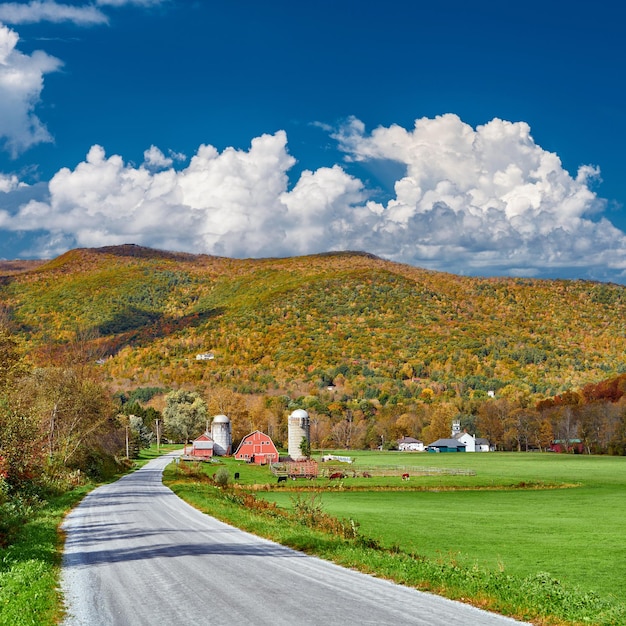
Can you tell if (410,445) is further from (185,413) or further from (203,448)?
(203,448)

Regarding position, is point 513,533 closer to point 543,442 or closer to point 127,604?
point 127,604

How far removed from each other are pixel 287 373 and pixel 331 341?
59.9 feet

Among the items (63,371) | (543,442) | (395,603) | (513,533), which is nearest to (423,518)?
(513,533)

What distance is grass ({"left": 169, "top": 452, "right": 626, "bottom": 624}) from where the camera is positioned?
13984mm

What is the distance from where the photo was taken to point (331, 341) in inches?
7721

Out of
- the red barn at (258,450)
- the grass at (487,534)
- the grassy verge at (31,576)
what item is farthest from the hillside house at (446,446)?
the grassy verge at (31,576)

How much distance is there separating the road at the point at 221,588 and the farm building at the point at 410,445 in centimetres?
13923

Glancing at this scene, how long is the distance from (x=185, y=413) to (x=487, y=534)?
124 metres

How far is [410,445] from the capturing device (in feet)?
531

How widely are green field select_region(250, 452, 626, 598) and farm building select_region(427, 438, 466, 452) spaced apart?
80.5 metres

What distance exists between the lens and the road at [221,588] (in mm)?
12016

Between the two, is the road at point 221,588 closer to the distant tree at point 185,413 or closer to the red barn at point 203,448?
the red barn at point 203,448

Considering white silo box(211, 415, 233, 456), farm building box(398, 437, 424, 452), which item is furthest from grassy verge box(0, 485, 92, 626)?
farm building box(398, 437, 424, 452)

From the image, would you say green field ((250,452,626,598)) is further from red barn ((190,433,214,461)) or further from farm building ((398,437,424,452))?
farm building ((398,437,424,452))
